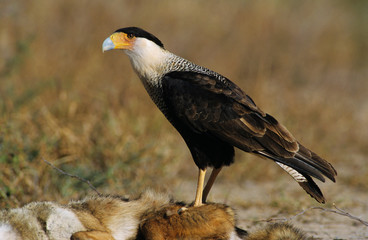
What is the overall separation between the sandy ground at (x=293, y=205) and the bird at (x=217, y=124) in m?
0.41

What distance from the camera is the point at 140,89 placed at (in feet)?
19.4

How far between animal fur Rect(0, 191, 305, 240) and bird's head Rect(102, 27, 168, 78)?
3.13ft

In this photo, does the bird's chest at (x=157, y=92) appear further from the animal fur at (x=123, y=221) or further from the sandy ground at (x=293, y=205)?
the sandy ground at (x=293, y=205)

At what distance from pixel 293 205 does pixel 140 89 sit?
2.43 metres

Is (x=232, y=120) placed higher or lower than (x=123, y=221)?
higher

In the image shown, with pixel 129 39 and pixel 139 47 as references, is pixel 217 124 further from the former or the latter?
pixel 129 39

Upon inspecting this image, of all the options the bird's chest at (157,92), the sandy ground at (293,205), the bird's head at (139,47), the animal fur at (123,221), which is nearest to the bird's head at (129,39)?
the bird's head at (139,47)

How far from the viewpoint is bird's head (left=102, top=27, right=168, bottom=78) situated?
A: 11.5 ft

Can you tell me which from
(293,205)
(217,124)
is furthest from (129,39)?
(293,205)

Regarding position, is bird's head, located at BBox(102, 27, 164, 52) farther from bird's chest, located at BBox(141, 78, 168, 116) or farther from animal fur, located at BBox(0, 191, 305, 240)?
animal fur, located at BBox(0, 191, 305, 240)

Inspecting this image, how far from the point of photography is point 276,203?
4363 millimetres

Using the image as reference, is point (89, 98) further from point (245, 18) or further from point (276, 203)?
point (245, 18)

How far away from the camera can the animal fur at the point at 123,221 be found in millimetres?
2604

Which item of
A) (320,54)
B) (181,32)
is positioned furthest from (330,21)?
(181,32)
